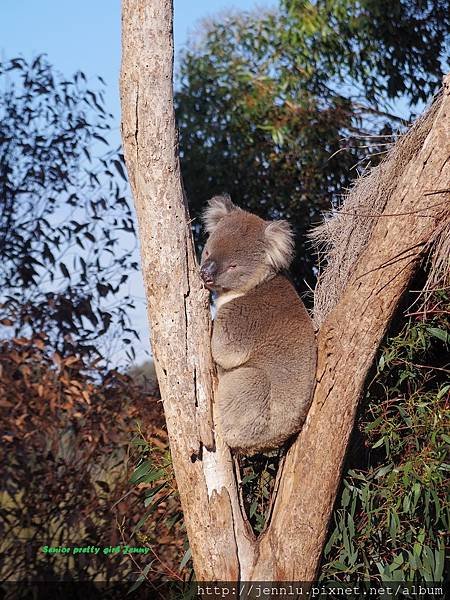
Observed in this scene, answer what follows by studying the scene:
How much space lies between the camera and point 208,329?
10.3 feet

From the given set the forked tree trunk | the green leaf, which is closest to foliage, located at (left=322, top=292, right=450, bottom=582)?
the green leaf

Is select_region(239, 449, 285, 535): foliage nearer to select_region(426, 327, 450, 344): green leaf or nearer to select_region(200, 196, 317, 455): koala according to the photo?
select_region(200, 196, 317, 455): koala

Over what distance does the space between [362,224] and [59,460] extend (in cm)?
A: 216

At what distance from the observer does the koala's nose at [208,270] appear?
3.13 m

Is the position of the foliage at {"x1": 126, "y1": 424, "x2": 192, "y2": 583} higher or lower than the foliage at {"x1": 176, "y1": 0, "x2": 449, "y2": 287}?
lower

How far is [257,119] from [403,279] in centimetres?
383

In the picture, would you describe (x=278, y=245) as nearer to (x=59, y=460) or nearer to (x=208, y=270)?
(x=208, y=270)

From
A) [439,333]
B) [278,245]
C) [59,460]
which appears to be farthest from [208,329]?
[59,460]

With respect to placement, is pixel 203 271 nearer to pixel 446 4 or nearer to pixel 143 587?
pixel 143 587

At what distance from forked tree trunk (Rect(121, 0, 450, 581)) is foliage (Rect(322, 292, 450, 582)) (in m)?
0.25

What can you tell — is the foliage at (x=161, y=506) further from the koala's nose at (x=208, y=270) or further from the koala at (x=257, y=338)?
the koala's nose at (x=208, y=270)

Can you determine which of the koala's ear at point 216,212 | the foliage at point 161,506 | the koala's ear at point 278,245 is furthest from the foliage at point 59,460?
the koala's ear at point 278,245

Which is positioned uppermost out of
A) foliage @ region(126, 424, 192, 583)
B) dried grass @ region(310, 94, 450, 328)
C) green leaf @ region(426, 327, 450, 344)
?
dried grass @ region(310, 94, 450, 328)

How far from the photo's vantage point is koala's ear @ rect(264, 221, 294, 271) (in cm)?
343
